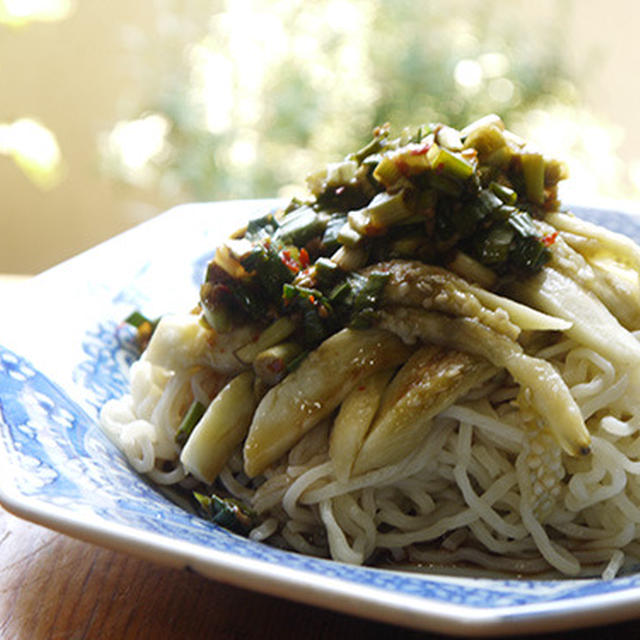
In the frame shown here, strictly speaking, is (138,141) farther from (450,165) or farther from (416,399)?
(416,399)

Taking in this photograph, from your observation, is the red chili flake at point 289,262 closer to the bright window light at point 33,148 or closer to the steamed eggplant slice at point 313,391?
the steamed eggplant slice at point 313,391

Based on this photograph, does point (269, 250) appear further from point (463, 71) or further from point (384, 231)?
point (463, 71)

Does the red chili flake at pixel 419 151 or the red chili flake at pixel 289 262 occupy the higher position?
the red chili flake at pixel 419 151

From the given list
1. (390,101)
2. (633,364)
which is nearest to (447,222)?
(633,364)

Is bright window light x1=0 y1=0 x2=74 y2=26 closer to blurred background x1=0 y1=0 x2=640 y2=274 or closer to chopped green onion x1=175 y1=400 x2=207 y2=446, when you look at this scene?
blurred background x1=0 y1=0 x2=640 y2=274

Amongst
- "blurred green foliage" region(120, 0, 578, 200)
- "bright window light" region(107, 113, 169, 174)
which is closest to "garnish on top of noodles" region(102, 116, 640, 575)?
"blurred green foliage" region(120, 0, 578, 200)

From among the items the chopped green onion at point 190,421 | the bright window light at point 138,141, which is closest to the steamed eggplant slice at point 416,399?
the chopped green onion at point 190,421
